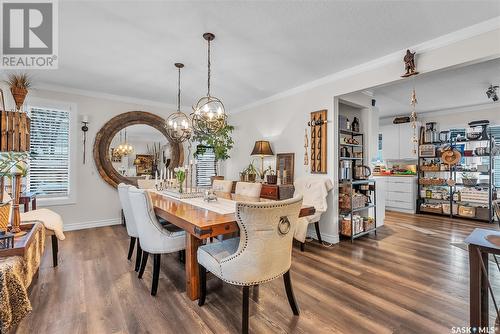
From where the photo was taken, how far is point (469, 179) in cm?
525

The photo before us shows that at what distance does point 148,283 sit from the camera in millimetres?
2352

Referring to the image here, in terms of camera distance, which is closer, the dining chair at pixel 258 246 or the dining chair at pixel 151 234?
the dining chair at pixel 258 246

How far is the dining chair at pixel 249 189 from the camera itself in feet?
10.6

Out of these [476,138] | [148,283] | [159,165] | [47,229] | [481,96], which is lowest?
[148,283]

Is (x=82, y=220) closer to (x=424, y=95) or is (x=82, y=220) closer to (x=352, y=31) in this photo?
(x=352, y=31)

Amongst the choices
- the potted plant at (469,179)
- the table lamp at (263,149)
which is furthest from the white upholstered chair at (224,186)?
the potted plant at (469,179)

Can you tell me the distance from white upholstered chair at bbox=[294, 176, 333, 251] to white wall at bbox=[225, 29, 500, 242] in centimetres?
21

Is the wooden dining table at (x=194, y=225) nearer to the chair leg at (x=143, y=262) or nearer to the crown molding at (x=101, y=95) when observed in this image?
the chair leg at (x=143, y=262)

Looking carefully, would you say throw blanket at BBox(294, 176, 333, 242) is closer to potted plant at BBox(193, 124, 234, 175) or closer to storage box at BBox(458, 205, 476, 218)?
potted plant at BBox(193, 124, 234, 175)

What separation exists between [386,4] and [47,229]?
13.0 feet

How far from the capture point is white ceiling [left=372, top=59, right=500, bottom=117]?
3320 millimetres

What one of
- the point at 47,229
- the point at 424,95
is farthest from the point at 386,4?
the point at 47,229

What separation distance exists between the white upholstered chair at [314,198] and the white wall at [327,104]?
208mm

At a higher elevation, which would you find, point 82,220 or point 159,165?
point 159,165
